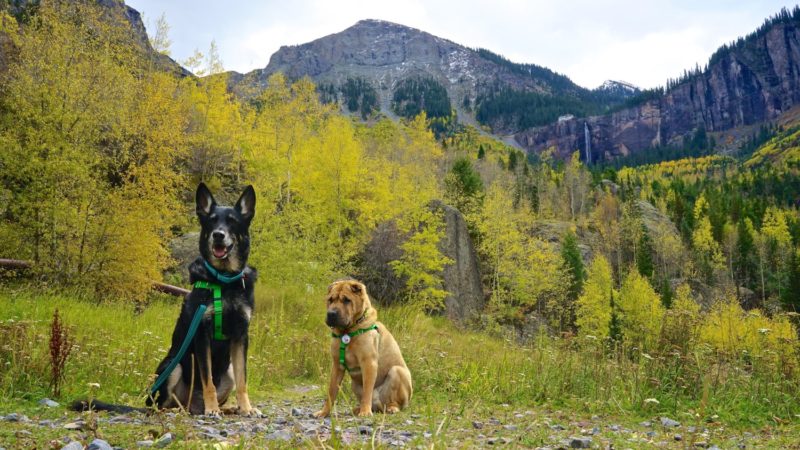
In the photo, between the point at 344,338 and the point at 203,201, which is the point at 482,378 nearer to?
the point at 344,338

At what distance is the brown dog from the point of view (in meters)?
5.27

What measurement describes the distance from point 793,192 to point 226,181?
6191 inches

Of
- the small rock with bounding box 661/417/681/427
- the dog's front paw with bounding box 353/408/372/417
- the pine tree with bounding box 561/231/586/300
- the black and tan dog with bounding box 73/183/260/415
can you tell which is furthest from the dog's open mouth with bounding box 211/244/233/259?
the pine tree with bounding box 561/231/586/300

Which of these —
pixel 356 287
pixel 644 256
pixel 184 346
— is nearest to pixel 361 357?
pixel 356 287

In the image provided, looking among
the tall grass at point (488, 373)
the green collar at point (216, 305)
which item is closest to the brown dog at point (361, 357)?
the tall grass at point (488, 373)

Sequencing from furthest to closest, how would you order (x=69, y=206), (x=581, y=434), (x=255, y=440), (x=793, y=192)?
1. (x=793, y=192)
2. (x=69, y=206)
3. (x=581, y=434)
4. (x=255, y=440)

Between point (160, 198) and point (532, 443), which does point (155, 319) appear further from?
point (532, 443)

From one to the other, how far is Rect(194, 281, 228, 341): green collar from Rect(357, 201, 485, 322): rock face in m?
18.2

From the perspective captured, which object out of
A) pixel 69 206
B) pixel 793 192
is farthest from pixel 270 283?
pixel 793 192

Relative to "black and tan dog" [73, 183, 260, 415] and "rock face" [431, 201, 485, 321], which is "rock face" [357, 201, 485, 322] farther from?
"black and tan dog" [73, 183, 260, 415]

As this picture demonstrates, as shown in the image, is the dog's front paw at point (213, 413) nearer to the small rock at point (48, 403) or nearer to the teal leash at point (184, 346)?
the teal leash at point (184, 346)

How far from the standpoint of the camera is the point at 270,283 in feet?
57.5

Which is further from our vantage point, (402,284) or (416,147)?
(416,147)

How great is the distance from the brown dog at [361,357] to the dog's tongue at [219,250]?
4.01 ft
